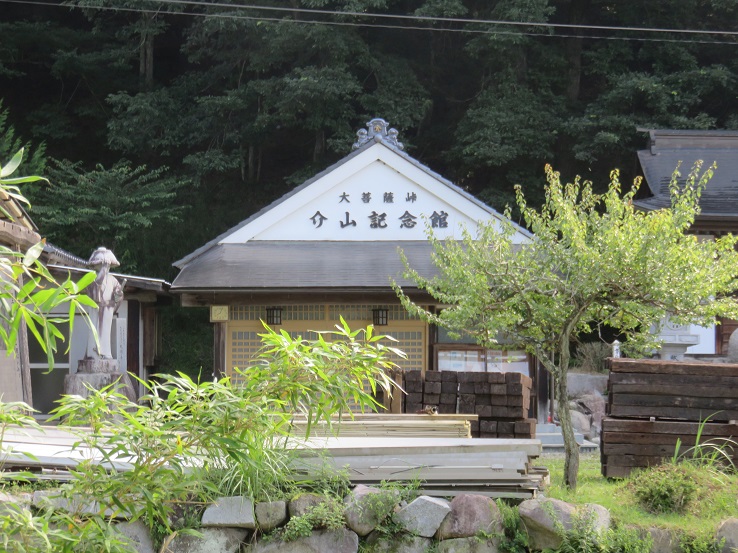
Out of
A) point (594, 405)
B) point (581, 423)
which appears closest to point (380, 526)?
point (581, 423)

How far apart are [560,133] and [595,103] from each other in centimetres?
124

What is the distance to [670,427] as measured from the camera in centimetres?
907

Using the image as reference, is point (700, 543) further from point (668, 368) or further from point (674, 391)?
point (668, 368)

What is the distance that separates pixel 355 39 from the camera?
2512 centimetres

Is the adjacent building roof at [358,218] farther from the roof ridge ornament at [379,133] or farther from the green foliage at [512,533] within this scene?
the green foliage at [512,533]

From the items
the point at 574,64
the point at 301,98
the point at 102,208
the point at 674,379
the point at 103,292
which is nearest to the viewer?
the point at 674,379

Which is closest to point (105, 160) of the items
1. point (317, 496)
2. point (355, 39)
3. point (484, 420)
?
point (355, 39)

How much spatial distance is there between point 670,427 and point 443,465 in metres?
2.84

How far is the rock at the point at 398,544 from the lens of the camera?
23.1 feet

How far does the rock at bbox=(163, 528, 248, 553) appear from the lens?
22.7 ft

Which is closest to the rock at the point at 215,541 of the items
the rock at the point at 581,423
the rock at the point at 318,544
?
the rock at the point at 318,544

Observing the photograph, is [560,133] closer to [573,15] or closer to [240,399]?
[573,15]

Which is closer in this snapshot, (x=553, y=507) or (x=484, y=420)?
(x=553, y=507)

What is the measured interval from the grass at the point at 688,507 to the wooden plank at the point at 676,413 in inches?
28.2
